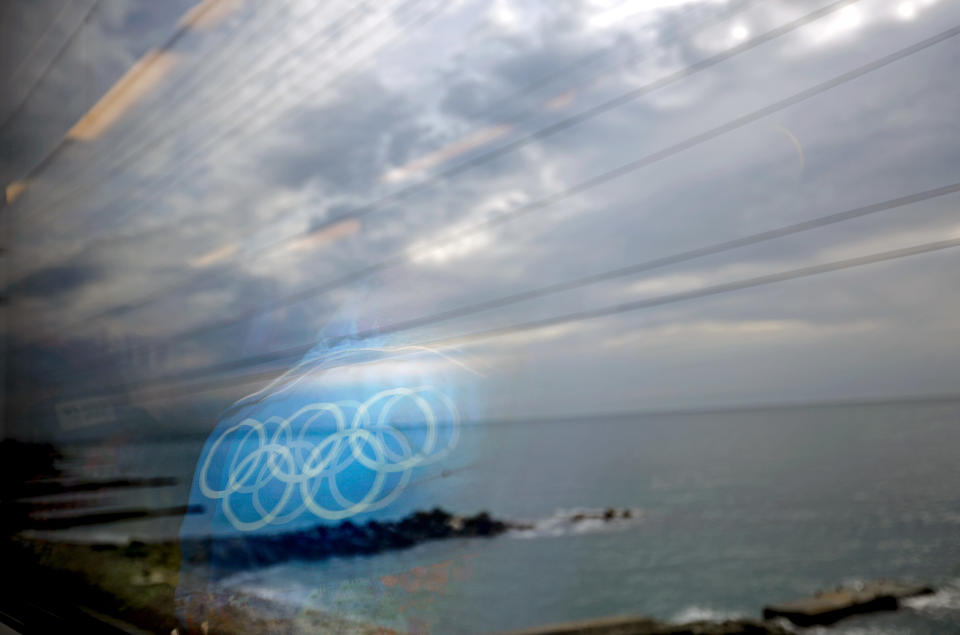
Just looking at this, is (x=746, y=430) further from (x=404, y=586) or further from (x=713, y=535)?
(x=404, y=586)

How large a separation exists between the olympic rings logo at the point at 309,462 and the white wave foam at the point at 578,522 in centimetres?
3379

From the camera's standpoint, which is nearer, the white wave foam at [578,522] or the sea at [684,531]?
the sea at [684,531]

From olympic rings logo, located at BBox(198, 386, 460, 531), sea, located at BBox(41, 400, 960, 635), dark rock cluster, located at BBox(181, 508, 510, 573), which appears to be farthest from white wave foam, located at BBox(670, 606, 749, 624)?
olympic rings logo, located at BBox(198, 386, 460, 531)

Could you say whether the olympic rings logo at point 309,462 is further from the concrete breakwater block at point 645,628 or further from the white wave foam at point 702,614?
the white wave foam at point 702,614

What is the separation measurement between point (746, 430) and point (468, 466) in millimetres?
66538

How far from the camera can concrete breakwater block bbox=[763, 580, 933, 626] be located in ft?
37.9

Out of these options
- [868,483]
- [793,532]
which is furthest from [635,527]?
[868,483]

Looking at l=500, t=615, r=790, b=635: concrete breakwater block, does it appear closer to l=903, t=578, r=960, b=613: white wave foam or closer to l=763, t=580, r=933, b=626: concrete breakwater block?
l=763, t=580, r=933, b=626: concrete breakwater block

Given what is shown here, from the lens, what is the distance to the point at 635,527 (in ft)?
124

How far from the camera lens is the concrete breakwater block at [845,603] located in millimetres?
11539

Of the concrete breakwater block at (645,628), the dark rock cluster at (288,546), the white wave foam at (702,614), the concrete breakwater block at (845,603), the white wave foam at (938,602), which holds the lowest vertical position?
the white wave foam at (702,614)

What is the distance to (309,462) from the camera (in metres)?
2.05

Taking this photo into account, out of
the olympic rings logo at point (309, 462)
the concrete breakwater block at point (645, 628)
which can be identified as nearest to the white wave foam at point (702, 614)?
the concrete breakwater block at point (645, 628)

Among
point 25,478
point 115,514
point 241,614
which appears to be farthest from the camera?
point 25,478
